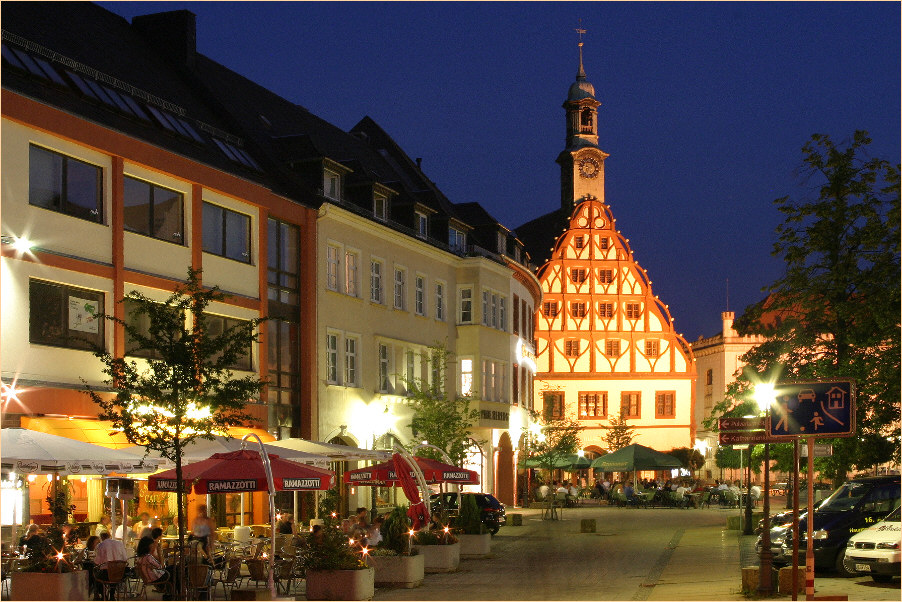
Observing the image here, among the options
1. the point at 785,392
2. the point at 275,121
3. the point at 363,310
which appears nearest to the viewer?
the point at 785,392

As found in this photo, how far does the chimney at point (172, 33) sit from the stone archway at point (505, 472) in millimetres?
22289

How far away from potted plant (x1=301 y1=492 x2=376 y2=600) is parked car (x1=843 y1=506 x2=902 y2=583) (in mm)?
7650

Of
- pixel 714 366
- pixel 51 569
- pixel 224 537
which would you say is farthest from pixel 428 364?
pixel 714 366

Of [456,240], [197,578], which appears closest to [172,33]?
[456,240]

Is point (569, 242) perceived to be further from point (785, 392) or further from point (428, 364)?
point (785, 392)

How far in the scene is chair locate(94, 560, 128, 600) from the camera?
19.2m

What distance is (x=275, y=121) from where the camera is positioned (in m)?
44.9

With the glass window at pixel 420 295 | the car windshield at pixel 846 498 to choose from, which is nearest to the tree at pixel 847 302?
the car windshield at pixel 846 498

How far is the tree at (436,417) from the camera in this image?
42031 mm

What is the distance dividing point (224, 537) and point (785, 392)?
15674 millimetres

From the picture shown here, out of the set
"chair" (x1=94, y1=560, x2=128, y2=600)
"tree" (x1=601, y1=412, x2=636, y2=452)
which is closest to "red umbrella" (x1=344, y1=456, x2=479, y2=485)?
"chair" (x1=94, y1=560, x2=128, y2=600)

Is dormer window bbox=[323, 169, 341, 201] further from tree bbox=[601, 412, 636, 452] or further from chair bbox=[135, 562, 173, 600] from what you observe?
tree bbox=[601, 412, 636, 452]

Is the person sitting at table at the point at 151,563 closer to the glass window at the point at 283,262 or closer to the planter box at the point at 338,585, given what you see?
the planter box at the point at 338,585

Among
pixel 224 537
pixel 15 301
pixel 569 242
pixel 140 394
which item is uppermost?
pixel 569 242
